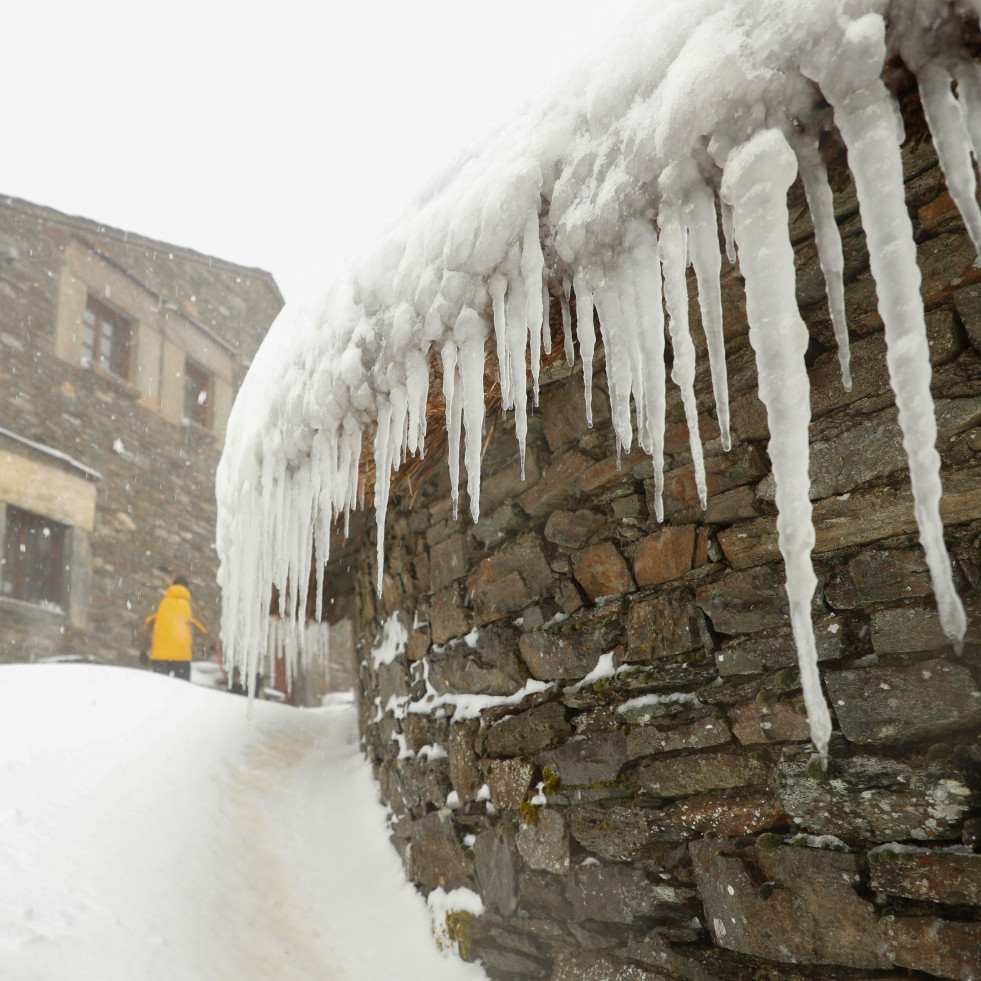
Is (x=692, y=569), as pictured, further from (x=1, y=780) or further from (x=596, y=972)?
(x=1, y=780)

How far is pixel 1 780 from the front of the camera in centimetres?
270

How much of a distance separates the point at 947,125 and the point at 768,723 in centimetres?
121

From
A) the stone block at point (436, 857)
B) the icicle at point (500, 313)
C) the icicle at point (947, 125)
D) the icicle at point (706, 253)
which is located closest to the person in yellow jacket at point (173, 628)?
the stone block at point (436, 857)

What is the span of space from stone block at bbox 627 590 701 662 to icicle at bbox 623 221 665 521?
0.39 m

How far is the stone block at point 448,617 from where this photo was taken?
2.57 metres

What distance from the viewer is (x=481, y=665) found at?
2.42m

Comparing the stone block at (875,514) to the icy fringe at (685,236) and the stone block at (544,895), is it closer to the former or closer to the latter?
the icy fringe at (685,236)

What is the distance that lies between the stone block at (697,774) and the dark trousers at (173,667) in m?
5.27

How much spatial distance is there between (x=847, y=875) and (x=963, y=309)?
3.88 ft

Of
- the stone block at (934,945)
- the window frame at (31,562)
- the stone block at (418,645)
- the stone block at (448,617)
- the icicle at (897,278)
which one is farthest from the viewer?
the window frame at (31,562)

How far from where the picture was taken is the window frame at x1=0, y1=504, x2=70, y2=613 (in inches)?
255

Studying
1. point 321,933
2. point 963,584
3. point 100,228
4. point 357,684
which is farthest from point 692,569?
point 100,228

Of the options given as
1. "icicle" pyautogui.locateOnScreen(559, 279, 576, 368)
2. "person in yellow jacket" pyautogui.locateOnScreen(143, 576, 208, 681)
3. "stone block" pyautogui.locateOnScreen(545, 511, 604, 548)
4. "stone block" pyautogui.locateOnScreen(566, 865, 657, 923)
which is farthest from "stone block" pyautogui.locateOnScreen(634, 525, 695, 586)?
"person in yellow jacket" pyautogui.locateOnScreen(143, 576, 208, 681)

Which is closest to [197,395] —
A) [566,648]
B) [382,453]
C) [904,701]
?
[382,453]
